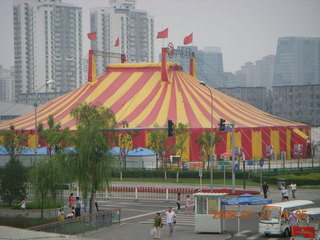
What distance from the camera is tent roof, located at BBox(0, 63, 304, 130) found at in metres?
58.3

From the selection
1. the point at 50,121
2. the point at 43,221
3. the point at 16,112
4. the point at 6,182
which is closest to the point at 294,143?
the point at 50,121

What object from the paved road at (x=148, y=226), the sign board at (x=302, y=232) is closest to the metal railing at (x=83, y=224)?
the paved road at (x=148, y=226)

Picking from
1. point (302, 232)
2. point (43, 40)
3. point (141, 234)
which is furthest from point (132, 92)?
point (43, 40)

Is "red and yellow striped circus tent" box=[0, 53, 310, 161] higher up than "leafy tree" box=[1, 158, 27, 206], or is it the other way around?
"red and yellow striped circus tent" box=[0, 53, 310, 161]

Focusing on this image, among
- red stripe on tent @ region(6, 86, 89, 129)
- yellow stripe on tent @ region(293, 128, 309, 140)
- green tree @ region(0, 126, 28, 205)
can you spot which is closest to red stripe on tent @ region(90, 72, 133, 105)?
red stripe on tent @ region(6, 86, 89, 129)

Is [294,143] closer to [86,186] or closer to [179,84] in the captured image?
[179,84]

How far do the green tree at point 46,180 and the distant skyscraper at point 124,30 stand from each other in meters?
143

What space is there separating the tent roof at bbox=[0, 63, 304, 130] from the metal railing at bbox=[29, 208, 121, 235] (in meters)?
27.6

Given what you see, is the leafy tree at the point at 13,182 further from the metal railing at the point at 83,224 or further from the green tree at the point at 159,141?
the green tree at the point at 159,141

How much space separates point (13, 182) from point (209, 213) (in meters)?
13.2

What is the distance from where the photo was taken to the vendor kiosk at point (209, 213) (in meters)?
25.9

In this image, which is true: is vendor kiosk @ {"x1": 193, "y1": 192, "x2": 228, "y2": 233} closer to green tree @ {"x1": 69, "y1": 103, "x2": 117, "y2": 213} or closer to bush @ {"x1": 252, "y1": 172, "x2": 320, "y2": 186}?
green tree @ {"x1": 69, "y1": 103, "x2": 117, "y2": 213}

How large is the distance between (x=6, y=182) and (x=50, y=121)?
65.4ft

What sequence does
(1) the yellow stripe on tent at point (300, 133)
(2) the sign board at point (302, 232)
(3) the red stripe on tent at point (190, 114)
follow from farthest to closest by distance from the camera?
(1) the yellow stripe on tent at point (300, 133)
(3) the red stripe on tent at point (190, 114)
(2) the sign board at point (302, 232)
